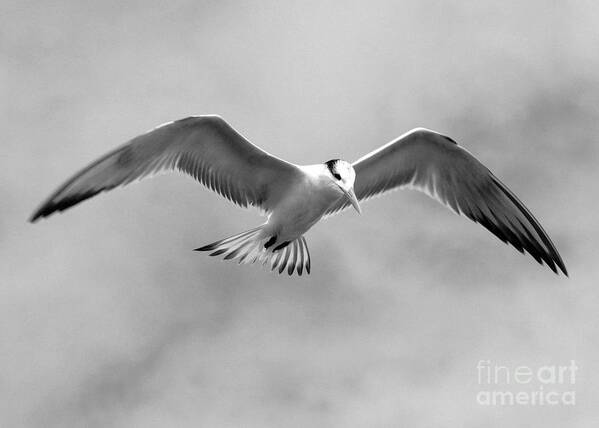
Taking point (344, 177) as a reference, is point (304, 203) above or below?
below

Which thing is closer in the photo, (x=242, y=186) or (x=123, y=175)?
(x=123, y=175)

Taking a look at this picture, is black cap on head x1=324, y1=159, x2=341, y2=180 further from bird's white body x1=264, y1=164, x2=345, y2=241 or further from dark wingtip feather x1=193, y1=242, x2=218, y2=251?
dark wingtip feather x1=193, y1=242, x2=218, y2=251

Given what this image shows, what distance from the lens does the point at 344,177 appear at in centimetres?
1522

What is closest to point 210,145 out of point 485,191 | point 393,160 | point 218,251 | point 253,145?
point 253,145

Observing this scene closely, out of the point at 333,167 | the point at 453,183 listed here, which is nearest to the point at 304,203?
the point at 333,167

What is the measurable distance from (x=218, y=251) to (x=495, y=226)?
4387mm

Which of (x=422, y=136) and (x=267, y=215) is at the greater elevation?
(x=422, y=136)

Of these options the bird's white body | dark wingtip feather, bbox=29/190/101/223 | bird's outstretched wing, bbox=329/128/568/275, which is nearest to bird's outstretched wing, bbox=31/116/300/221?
dark wingtip feather, bbox=29/190/101/223

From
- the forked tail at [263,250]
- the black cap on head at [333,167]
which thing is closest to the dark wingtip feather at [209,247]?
the forked tail at [263,250]

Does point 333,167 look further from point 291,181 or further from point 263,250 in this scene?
point 263,250

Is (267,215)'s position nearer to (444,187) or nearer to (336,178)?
(336,178)

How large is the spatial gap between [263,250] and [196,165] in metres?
1.78

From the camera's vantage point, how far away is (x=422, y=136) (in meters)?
16.2

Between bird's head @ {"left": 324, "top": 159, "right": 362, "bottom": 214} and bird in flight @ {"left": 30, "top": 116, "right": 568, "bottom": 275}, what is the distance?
14 mm
